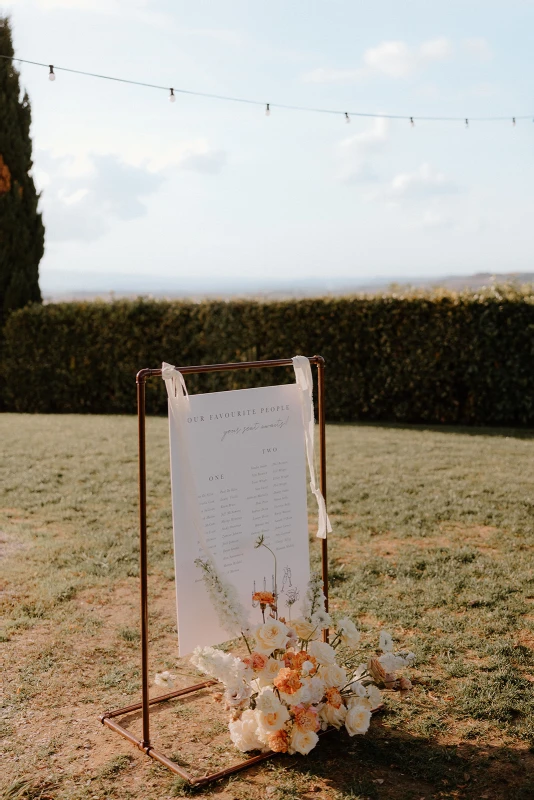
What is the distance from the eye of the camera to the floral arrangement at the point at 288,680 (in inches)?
106

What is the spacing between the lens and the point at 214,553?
2.90m

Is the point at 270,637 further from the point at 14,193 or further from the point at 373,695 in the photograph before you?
the point at 14,193

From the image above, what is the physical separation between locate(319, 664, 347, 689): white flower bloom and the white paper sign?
36 centimetres

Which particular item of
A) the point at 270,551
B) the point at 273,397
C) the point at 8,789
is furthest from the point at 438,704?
the point at 8,789

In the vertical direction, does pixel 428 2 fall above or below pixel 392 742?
above

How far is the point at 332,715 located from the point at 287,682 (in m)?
0.31

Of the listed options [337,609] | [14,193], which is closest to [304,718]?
[337,609]

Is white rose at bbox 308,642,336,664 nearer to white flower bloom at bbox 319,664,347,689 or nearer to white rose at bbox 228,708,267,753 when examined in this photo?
white flower bloom at bbox 319,664,347,689

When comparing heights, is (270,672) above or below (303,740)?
above

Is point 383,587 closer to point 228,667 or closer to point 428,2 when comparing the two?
point 228,667

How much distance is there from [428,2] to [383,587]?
779cm

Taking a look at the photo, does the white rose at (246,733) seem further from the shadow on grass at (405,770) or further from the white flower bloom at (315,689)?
the white flower bloom at (315,689)

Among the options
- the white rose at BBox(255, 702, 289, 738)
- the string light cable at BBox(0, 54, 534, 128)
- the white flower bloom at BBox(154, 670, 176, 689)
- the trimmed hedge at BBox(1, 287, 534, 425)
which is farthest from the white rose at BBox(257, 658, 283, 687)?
the trimmed hedge at BBox(1, 287, 534, 425)

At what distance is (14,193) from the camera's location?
527 inches
